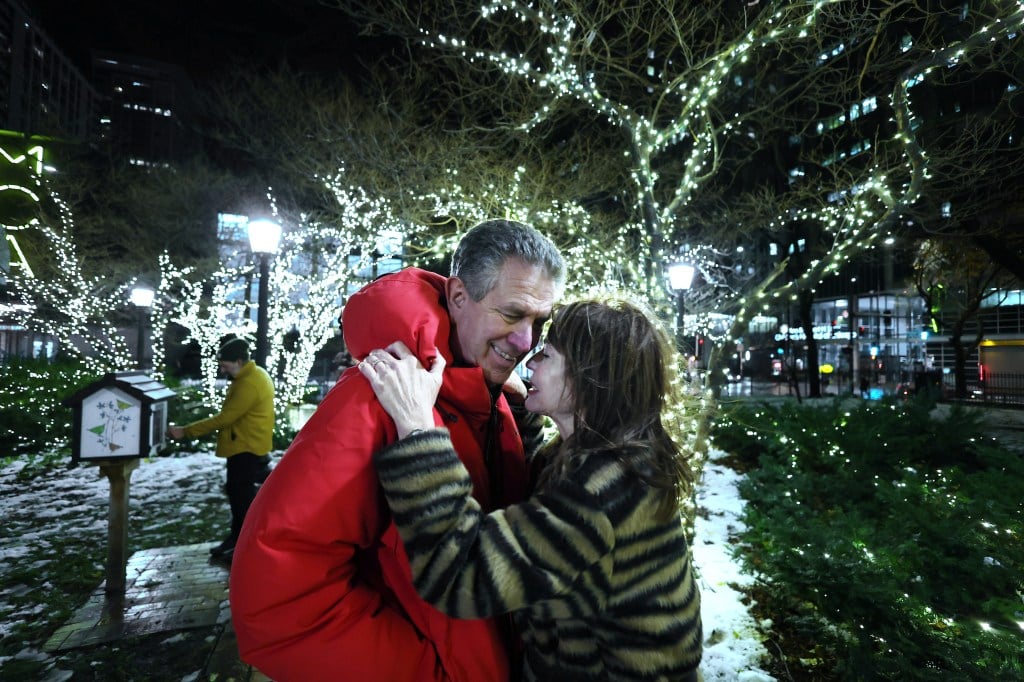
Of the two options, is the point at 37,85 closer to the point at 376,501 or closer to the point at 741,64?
the point at 741,64

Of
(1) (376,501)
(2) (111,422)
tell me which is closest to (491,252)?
(1) (376,501)

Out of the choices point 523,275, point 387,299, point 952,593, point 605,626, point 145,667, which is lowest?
point 145,667

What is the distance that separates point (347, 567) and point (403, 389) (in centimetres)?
43

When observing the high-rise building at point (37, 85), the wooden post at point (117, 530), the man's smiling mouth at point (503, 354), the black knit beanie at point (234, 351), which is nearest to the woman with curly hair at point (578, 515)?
the man's smiling mouth at point (503, 354)

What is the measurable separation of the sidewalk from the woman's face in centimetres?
334

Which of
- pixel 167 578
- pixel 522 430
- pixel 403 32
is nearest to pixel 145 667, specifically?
pixel 167 578

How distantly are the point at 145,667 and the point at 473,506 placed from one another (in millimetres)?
3917

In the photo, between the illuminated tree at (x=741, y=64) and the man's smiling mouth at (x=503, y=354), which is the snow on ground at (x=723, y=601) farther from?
the illuminated tree at (x=741, y=64)

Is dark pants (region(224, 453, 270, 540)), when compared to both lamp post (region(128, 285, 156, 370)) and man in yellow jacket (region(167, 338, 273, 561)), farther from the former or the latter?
lamp post (region(128, 285, 156, 370))

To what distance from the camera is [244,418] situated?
18.1 feet

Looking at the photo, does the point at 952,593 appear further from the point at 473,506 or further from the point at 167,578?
the point at 167,578

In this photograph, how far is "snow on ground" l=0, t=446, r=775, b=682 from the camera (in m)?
3.97

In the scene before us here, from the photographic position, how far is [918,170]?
5.32 meters

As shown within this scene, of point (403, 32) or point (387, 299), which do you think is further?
point (403, 32)
